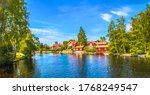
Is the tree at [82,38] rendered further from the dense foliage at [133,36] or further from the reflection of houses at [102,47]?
the dense foliage at [133,36]

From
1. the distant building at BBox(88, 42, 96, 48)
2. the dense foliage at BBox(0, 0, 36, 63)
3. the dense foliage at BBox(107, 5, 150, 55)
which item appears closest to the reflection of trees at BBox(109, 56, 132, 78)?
the dense foliage at BBox(0, 0, 36, 63)

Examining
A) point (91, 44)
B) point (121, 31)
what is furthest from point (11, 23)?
point (91, 44)

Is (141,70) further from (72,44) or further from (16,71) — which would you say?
(72,44)

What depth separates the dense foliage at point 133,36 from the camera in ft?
184

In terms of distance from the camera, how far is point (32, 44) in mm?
57656

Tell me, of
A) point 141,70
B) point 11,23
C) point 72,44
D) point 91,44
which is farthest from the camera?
point 72,44

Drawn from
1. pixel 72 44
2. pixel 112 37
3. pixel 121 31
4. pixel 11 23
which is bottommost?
pixel 72 44

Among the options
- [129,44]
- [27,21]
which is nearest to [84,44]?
[129,44]

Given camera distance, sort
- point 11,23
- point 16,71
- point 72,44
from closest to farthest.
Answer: point 16,71 → point 11,23 → point 72,44

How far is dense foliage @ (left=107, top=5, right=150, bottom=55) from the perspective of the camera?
184ft

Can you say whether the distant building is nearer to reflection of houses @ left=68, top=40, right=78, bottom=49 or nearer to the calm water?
reflection of houses @ left=68, top=40, right=78, bottom=49

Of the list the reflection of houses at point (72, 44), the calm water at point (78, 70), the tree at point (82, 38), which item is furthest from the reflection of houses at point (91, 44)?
the calm water at point (78, 70)

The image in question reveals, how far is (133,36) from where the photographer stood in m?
62.2

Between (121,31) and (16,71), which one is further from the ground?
(121,31)
